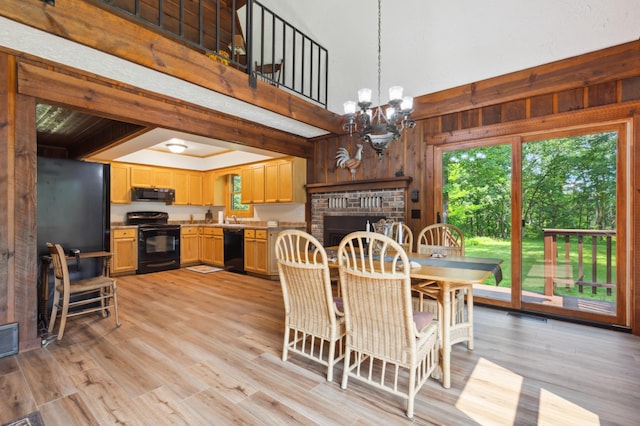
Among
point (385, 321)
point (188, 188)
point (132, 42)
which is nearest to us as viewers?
point (385, 321)

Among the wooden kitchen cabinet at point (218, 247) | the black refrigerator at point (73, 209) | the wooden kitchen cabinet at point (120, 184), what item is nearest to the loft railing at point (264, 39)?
the black refrigerator at point (73, 209)

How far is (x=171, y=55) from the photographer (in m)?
2.60

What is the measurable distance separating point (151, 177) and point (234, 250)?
7.96 feet

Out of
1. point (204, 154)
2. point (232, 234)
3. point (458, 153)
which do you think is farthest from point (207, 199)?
point (458, 153)

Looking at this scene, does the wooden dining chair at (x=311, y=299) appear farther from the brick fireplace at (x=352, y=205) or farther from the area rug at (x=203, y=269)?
the area rug at (x=203, y=269)

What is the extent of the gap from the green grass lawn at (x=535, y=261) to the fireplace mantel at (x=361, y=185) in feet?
3.95

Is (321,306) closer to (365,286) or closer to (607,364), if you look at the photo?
(365,286)

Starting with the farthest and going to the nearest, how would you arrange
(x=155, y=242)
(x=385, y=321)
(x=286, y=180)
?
1. (x=155, y=242)
2. (x=286, y=180)
3. (x=385, y=321)

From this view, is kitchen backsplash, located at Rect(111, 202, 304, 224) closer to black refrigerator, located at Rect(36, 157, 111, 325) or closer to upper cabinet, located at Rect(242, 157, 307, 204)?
upper cabinet, located at Rect(242, 157, 307, 204)

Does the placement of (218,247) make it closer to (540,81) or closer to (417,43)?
(417,43)

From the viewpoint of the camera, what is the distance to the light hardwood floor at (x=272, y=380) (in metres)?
1.75

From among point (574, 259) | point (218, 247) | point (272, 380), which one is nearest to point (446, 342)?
point (272, 380)

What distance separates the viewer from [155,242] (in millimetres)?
5906

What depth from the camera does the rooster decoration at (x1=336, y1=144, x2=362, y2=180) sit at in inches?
192
